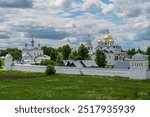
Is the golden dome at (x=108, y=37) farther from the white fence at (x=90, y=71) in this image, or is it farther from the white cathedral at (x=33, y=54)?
the white fence at (x=90, y=71)

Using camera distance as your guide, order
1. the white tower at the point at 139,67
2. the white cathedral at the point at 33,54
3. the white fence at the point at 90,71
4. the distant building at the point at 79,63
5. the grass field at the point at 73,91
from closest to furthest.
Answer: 1. the grass field at the point at 73,91
2. the white tower at the point at 139,67
3. the white fence at the point at 90,71
4. the distant building at the point at 79,63
5. the white cathedral at the point at 33,54

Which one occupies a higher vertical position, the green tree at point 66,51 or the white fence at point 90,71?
the green tree at point 66,51

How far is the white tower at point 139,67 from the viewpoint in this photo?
51188 millimetres

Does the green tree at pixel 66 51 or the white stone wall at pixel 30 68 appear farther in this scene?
the green tree at pixel 66 51

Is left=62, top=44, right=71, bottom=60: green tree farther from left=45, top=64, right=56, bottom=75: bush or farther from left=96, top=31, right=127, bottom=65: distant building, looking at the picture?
left=45, top=64, right=56, bottom=75: bush

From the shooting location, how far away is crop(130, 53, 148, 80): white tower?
168 ft

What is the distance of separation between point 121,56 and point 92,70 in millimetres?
69383

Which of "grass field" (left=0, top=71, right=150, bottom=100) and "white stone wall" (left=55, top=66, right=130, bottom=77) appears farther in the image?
"white stone wall" (left=55, top=66, right=130, bottom=77)

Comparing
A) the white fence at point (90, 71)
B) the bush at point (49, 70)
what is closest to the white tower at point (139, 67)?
the white fence at point (90, 71)

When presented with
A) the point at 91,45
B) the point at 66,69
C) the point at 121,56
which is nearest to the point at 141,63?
the point at 66,69

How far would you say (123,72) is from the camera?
5503 cm

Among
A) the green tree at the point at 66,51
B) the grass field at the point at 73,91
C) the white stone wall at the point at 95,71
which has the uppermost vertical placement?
the green tree at the point at 66,51

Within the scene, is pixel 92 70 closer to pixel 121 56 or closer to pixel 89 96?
pixel 89 96

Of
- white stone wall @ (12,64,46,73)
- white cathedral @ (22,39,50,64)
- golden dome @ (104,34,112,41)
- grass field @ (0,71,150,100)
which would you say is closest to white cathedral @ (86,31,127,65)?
golden dome @ (104,34,112,41)
